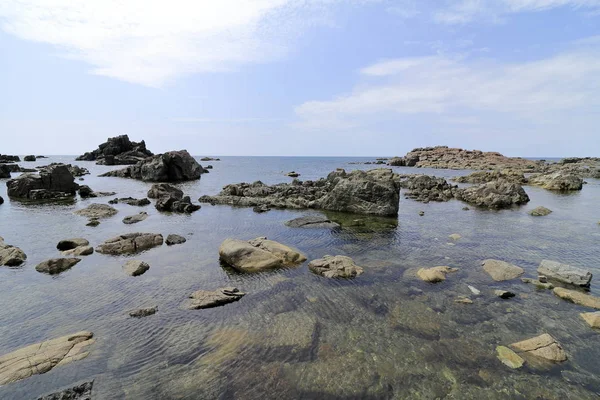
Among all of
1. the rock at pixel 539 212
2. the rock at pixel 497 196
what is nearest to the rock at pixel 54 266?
the rock at pixel 539 212

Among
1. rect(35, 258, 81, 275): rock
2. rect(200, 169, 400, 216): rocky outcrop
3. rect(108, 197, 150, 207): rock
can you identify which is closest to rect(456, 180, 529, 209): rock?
rect(200, 169, 400, 216): rocky outcrop

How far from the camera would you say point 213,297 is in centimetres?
1191

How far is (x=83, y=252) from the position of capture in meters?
17.2

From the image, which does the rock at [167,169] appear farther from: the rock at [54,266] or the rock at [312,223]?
the rock at [54,266]

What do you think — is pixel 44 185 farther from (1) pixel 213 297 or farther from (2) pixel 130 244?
(1) pixel 213 297

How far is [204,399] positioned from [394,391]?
181 inches

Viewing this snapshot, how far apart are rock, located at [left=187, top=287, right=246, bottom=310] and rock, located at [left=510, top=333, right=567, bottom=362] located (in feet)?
31.8

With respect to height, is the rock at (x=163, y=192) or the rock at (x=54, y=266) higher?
the rock at (x=163, y=192)

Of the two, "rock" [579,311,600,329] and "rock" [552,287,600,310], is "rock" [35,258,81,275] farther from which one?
"rock" [552,287,600,310]

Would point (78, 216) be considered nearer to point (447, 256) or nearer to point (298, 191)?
point (298, 191)

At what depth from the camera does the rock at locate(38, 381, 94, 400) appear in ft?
22.9

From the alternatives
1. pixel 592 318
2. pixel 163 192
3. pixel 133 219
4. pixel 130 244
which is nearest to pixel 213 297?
pixel 130 244

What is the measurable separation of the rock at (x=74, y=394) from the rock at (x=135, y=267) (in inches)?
302

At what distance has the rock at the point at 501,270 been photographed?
45.5 feet
